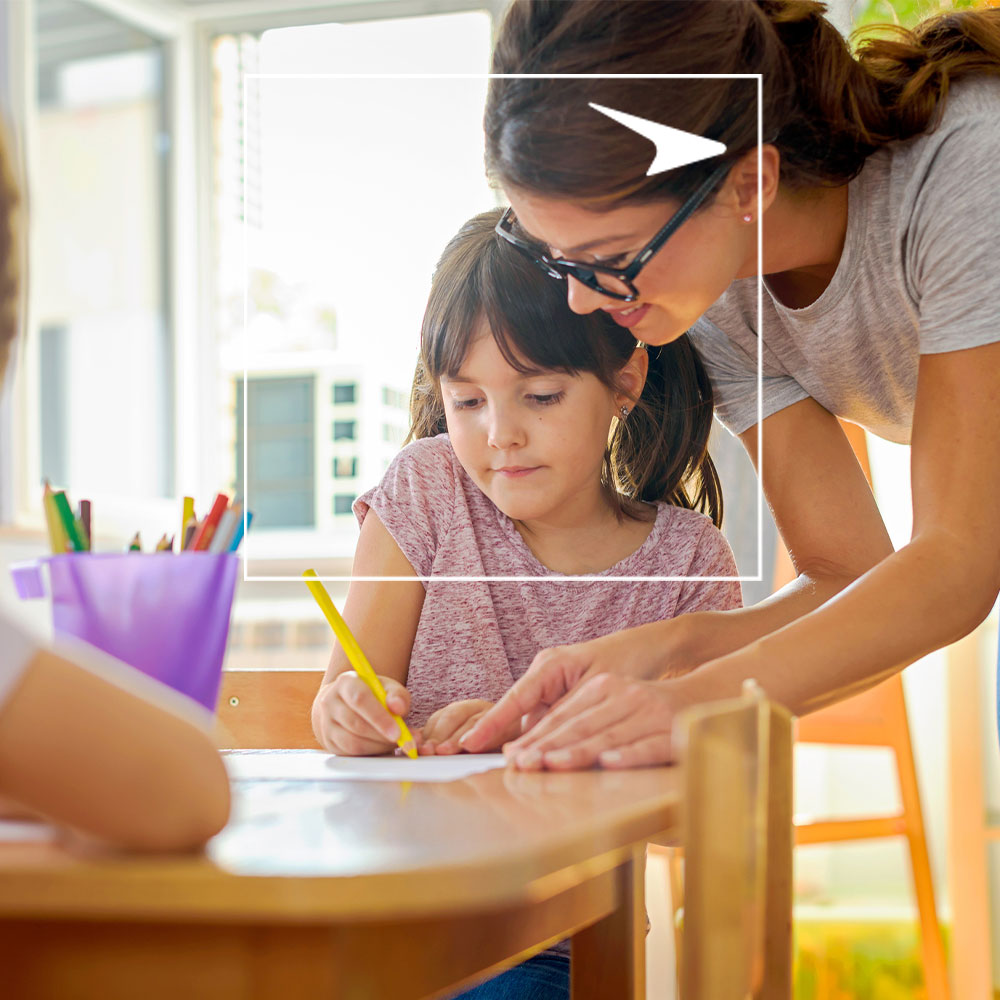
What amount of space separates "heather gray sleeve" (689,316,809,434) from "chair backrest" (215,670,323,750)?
411 mm

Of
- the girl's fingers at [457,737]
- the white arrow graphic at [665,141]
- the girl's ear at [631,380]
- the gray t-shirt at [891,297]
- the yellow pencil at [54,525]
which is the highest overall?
the white arrow graphic at [665,141]

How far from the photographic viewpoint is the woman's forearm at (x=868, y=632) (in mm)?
662

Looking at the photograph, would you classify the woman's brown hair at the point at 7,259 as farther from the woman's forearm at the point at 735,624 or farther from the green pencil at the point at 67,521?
the woman's forearm at the point at 735,624

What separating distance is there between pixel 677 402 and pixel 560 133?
25cm

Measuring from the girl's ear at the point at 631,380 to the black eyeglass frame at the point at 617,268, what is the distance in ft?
0.26

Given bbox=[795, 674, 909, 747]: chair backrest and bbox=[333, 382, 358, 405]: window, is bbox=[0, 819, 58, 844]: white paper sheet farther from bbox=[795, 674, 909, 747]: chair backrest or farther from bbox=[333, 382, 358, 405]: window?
bbox=[795, 674, 909, 747]: chair backrest

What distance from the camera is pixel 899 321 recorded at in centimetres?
92

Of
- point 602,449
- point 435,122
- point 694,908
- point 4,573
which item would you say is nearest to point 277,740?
point 602,449

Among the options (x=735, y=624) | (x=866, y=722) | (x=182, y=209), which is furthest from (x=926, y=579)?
(x=182, y=209)

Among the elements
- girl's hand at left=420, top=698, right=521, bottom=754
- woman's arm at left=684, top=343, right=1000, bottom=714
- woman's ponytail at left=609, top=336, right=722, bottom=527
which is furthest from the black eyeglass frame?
girl's hand at left=420, top=698, right=521, bottom=754

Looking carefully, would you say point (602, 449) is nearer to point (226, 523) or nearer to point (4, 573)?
point (226, 523)

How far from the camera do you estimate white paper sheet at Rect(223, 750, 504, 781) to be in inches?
24.2

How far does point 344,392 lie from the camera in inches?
34.5

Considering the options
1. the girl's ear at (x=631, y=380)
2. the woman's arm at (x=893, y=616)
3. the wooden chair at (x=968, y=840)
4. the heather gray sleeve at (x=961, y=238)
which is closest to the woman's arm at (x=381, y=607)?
the girl's ear at (x=631, y=380)
